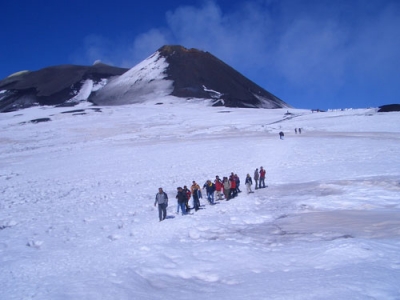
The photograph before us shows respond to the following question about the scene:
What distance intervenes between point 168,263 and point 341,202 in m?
7.92

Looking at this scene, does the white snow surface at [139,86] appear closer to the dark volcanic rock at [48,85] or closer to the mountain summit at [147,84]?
the mountain summit at [147,84]

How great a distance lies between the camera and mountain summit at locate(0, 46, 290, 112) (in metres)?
116

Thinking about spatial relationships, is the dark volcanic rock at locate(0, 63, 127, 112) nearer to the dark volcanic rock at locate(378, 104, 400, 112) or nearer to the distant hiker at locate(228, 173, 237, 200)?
the dark volcanic rock at locate(378, 104, 400, 112)

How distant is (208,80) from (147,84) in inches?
838

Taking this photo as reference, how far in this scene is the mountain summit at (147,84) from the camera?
381 feet

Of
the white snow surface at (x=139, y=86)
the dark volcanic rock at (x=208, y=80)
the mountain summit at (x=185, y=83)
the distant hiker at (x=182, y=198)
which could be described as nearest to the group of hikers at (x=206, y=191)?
the distant hiker at (x=182, y=198)

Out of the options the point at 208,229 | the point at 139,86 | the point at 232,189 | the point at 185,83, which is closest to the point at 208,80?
the point at 185,83

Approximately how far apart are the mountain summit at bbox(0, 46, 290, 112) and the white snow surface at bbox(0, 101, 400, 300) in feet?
238

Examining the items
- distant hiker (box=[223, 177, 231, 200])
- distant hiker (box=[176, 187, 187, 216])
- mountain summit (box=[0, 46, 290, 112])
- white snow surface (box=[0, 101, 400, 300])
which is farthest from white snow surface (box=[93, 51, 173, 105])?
distant hiker (box=[176, 187, 187, 216])

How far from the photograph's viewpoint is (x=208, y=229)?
1198 centimetres

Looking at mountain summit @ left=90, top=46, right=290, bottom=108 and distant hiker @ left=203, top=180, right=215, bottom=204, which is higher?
mountain summit @ left=90, top=46, right=290, bottom=108

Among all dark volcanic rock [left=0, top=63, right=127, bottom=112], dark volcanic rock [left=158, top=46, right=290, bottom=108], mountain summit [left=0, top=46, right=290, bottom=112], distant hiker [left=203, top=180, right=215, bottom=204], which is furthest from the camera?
dark volcanic rock [left=0, top=63, right=127, bottom=112]

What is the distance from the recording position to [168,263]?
9086mm

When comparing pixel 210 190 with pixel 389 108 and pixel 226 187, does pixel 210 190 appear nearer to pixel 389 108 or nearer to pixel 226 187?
pixel 226 187
